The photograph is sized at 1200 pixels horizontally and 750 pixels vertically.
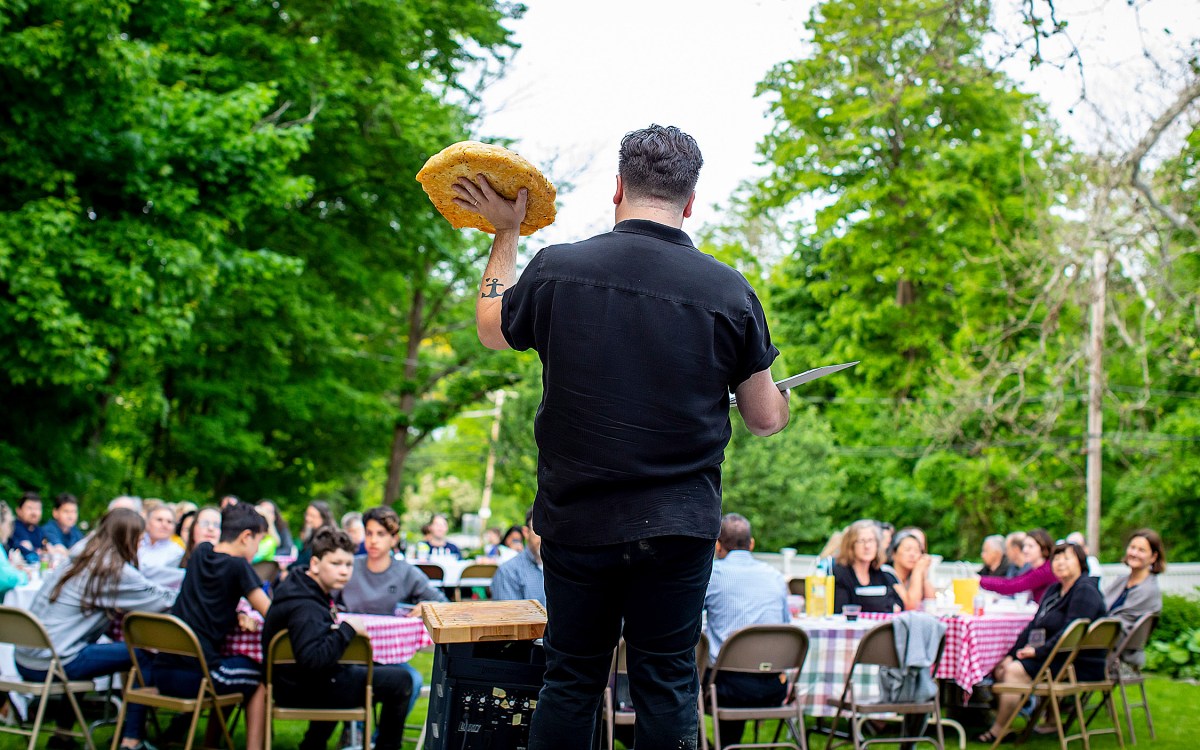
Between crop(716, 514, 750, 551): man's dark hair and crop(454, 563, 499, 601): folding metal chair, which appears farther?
crop(454, 563, 499, 601): folding metal chair

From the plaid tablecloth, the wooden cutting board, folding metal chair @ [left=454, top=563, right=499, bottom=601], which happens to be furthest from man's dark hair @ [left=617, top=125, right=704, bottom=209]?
folding metal chair @ [left=454, top=563, right=499, bottom=601]

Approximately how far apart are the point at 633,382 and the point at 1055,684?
5.62 metres

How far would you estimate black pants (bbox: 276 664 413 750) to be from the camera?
18.2ft

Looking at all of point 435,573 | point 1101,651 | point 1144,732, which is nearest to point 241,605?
point 435,573

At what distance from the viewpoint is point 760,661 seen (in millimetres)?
5789

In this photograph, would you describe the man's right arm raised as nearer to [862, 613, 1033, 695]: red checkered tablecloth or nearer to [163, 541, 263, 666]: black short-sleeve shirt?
[163, 541, 263, 666]: black short-sleeve shirt

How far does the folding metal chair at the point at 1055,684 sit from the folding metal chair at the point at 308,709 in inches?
156

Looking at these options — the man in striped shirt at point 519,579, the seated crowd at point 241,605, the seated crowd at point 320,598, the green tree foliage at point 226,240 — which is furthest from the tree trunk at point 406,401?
the man in striped shirt at point 519,579

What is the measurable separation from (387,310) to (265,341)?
6728 mm

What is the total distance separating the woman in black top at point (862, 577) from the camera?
25.0ft

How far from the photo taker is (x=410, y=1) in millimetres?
18656

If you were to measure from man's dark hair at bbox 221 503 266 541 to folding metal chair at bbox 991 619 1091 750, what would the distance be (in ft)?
15.4

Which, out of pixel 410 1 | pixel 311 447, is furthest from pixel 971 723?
pixel 311 447

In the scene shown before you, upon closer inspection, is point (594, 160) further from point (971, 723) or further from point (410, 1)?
point (971, 723)
